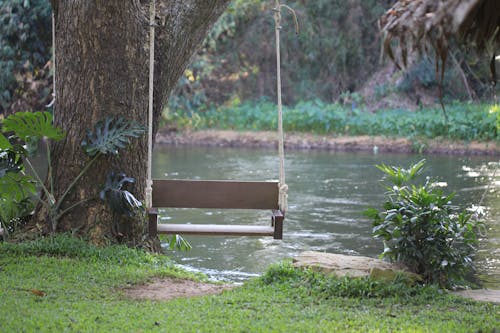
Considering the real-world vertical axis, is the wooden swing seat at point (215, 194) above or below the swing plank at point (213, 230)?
above

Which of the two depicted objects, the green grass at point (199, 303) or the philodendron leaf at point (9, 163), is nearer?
the green grass at point (199, 303)

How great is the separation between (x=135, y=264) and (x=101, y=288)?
761mm

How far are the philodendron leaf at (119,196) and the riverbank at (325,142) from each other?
41.0ft

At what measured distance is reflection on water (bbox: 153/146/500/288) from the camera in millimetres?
8062

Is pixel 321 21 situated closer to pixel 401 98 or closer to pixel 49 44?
pixel 401 98

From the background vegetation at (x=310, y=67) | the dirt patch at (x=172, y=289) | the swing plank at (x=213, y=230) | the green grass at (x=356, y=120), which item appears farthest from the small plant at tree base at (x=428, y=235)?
the background vegetation at (x=310, y=67)

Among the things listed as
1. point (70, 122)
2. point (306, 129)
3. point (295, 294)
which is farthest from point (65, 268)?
point (306, 129)

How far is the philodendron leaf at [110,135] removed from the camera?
19.2 ft

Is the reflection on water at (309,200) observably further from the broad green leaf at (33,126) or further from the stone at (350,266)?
the broad green leaf at (33,126)

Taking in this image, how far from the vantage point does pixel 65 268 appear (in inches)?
215

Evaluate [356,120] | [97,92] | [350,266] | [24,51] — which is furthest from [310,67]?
[350,266]

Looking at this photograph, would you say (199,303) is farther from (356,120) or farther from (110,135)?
(356,120)

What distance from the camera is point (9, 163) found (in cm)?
597

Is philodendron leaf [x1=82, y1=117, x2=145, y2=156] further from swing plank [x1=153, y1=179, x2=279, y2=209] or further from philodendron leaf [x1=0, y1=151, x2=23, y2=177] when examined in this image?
philodendron leaf [x1=0, y1=151, x2=23, y2=177]
